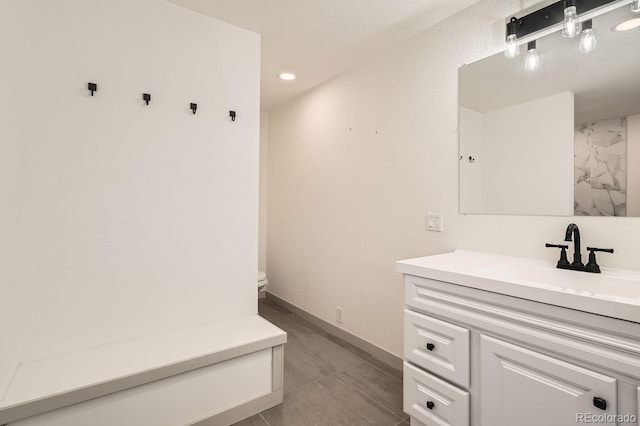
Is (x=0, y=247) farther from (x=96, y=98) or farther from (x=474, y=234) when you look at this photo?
(x=474, y=234)

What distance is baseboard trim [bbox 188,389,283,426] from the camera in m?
1.64

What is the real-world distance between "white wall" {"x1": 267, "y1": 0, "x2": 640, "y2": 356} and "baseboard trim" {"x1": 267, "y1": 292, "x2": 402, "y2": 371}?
59 millimetres

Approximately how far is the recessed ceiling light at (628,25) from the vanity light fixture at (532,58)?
30cm

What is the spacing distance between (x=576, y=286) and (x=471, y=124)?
40.7 inches

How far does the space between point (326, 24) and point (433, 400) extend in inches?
89.6

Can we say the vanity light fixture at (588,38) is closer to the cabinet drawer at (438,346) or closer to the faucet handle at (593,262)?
the faucet handle at (593,262)

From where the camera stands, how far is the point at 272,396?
1836mm

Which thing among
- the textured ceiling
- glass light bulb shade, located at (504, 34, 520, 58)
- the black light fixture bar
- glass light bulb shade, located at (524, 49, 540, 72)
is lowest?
glass light bulb shade, located at (524, 49, 540, 72)

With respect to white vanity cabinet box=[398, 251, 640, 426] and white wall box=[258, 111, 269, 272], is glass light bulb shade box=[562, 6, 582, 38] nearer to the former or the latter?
white vanity cabinet box=[398, 251, 640, 426]

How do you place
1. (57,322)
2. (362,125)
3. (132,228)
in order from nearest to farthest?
1. (57,322)
2. (132,228)
3. (362,125)

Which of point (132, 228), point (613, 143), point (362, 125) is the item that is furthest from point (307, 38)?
point (613, 143)

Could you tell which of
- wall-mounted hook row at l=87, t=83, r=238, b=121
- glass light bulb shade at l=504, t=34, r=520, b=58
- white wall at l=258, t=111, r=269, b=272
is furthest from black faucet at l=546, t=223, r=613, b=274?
white wall at l=258, t=111, r=269, b=272

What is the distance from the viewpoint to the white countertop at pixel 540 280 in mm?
972

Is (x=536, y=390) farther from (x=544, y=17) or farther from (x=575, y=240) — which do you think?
(x=544, y=17)
